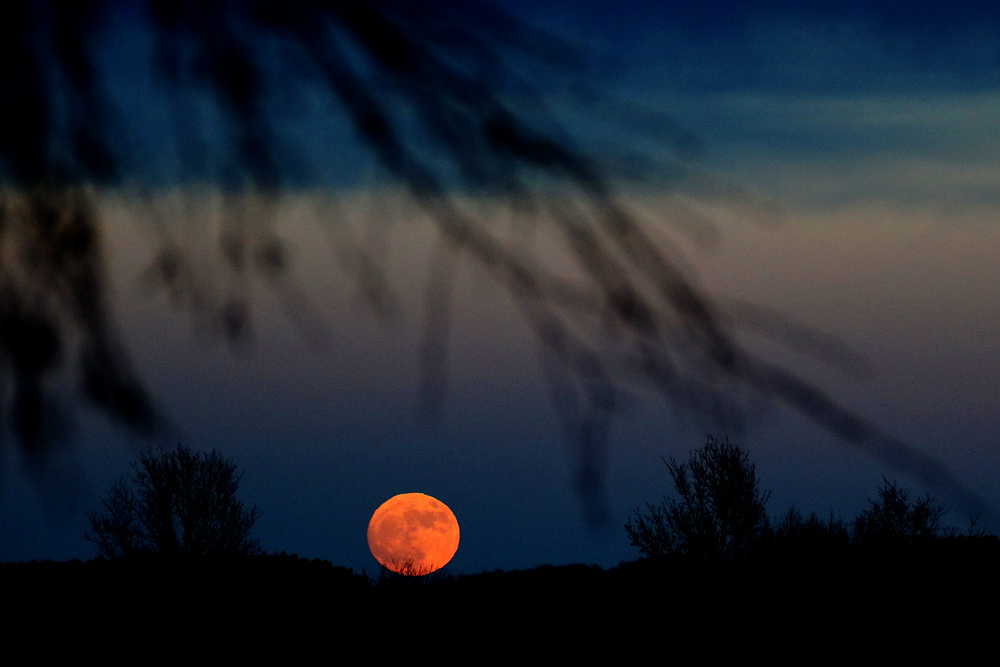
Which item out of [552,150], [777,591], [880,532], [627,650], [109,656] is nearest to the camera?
[552,150]

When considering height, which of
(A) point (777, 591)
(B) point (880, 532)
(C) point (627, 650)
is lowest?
(C) point (627, 650)

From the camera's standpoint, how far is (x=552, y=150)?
203 cm

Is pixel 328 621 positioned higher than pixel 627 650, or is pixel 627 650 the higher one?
pixel 328 621

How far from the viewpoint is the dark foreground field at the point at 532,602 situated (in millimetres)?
8961

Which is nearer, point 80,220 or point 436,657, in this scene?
point 80,220

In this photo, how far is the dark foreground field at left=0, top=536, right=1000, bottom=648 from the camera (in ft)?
29.4

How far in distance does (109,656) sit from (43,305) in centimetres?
865

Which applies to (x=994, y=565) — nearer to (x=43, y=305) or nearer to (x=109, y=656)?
(x=109, y=656)

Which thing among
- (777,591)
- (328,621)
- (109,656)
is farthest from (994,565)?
(109,656)

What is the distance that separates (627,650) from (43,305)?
7.60 meters

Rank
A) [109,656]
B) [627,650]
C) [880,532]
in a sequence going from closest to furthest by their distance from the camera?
1. [627,650]
2. [109,656]
3. [880,532]

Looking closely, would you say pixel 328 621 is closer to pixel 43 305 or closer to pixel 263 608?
pixel 263 608

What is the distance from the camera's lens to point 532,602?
10.8 m

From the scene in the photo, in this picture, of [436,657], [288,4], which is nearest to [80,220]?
[288,4]
